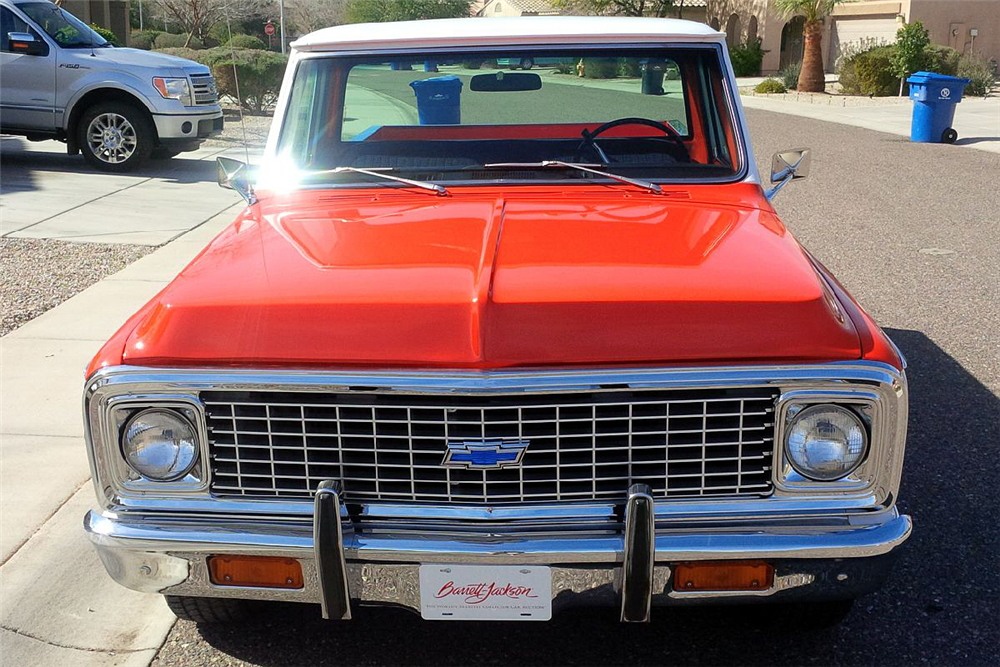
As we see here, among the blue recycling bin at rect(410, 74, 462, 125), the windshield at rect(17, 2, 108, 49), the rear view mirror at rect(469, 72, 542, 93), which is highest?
the windshield at rect(17, 2, 108, 49)

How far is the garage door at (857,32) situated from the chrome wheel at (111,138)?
104 ft

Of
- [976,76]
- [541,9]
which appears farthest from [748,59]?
[541,9]

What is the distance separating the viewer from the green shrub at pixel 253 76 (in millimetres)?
17984

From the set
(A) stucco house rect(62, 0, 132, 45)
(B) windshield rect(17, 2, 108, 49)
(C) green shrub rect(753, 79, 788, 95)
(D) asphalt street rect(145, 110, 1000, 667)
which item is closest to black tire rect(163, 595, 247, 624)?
(D) asphalt street rect(145, 110, 1000, 667)

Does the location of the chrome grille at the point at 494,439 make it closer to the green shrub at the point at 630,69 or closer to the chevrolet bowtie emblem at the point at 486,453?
the chevrolet bowtie emblem at the point at 486,453

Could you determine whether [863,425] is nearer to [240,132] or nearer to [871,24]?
[240,132]

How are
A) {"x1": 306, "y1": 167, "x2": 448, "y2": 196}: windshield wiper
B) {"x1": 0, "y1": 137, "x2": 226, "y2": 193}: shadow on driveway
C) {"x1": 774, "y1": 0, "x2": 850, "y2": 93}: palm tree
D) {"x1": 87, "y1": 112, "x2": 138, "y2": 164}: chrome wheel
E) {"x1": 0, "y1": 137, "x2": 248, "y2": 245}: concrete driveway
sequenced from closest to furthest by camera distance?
{"x1": 306, "y1": 167, "x2": 448, "y2": 196}: windshield wiper → {"x1": 0, "y1": 137, "x2": 248, "y2": 245}: concrete driveway → {"x1": 0, "y1": 137, "x2": 226, "y2": 193}: shadow on driveway → {"x1": 87, "y1": 112, "x2": 138, "y2": 164}: chrome wheel → {"x1": 774, "y1": 0, "x2": 850, "y2": 93}: palm tree

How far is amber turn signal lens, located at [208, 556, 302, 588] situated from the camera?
2611 millimetres

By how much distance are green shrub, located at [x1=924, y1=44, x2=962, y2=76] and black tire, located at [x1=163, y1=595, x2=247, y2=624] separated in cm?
3092

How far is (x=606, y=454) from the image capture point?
2.57 metres

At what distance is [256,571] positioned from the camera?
2635 mm

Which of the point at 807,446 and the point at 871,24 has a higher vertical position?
the point at 871,24

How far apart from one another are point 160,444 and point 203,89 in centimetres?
1101

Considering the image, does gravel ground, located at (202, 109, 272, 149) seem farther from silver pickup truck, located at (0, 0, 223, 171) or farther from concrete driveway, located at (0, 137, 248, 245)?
silver pickup truck, located at (0, 0, 223, 171)
